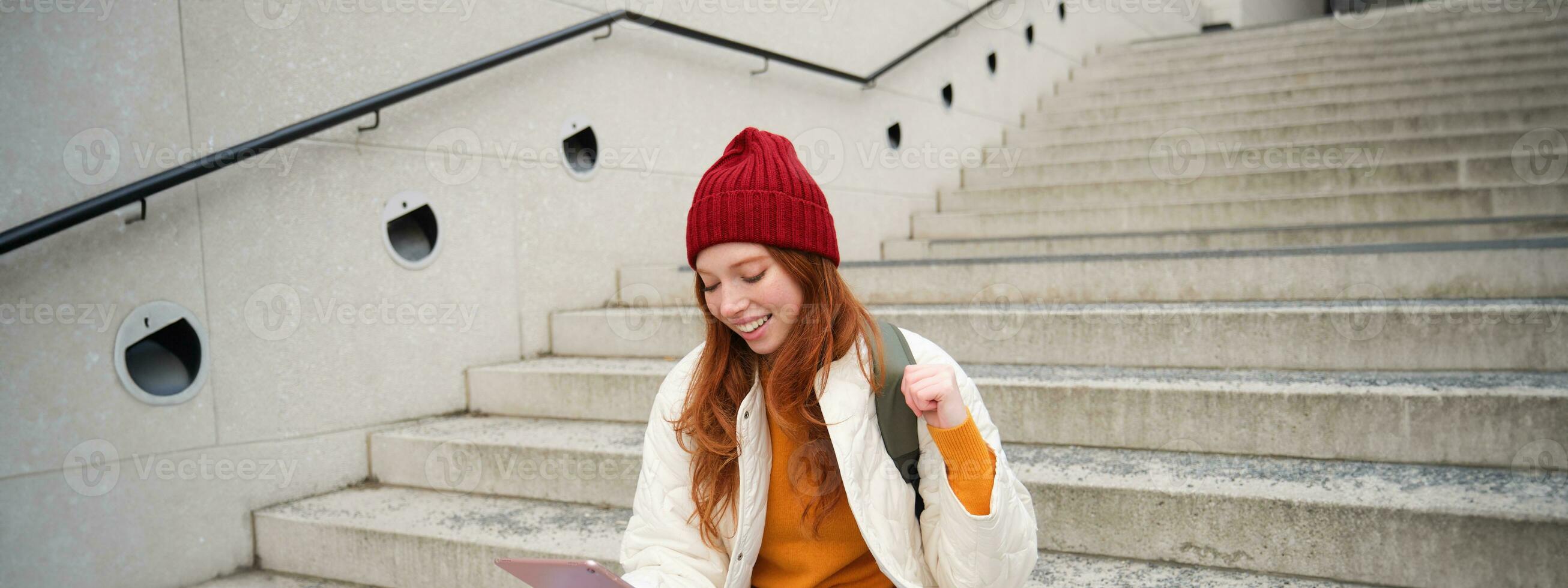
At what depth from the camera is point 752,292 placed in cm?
135

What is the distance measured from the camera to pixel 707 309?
58.4 inches

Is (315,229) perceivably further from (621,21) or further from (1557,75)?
(1557,75)

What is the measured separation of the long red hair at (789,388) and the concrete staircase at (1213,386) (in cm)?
82

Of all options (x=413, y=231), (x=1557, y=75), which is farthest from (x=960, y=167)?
(x=413, y=231)

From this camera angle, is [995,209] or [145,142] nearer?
[145,142]

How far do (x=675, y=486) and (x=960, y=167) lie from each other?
4.86 m

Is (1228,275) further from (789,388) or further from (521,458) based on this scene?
(521,458)

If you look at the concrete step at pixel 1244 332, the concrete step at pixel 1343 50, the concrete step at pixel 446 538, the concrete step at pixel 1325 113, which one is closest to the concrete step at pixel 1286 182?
the concrete step at pixel 1325 113

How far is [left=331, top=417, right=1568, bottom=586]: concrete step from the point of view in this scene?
70.2 inches

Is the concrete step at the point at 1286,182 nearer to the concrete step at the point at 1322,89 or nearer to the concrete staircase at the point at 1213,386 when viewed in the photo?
the concrete staircase at the point at 1213,386

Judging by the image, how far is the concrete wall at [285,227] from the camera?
229cm

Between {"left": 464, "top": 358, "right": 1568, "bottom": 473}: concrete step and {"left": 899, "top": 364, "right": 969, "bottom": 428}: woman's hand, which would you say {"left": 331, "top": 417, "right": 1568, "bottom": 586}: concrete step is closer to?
{"left": 464, "top": 358, "right": 1568, "bottom": 473}: concrete step

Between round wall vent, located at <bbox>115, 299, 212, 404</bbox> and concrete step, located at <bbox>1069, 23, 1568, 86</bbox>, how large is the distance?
6142mm

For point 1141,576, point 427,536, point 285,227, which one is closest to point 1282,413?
point 1141,576
